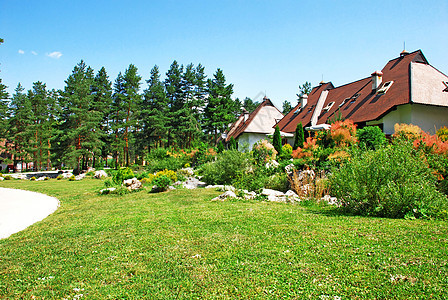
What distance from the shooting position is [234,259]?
3.70 metres

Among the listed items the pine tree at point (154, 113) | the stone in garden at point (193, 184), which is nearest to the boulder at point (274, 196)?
the stone in garden at point (193, 184)

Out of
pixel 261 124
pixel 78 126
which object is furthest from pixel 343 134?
pixel 78 126

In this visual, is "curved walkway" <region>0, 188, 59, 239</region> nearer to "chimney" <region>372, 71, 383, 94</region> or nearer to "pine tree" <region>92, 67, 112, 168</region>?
"chimney" <region>372, 71, 383, 94</region>

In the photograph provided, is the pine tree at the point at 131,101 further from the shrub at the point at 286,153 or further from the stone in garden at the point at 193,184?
the shrub at the point at 286,153

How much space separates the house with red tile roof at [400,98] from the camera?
576 inches

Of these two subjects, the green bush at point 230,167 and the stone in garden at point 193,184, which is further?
the stone in garden at point 193,184

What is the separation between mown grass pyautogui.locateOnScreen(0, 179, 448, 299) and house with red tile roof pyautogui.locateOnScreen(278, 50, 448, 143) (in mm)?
11785

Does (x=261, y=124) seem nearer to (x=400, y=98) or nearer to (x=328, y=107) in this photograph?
(x=328, y=107)

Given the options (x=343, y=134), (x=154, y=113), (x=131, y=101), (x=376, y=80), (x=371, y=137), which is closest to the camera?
(x=343, y=134)

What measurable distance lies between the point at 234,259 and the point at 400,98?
49.3 feet

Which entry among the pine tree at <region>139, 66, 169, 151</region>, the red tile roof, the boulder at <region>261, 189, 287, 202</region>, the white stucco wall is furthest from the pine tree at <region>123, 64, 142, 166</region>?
the boulder at <region>261, 189, 287, 202</region>

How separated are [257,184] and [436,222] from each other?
20.3 feet

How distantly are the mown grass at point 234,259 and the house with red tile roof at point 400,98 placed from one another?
38.7ft

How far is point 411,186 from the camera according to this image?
5469 mm
